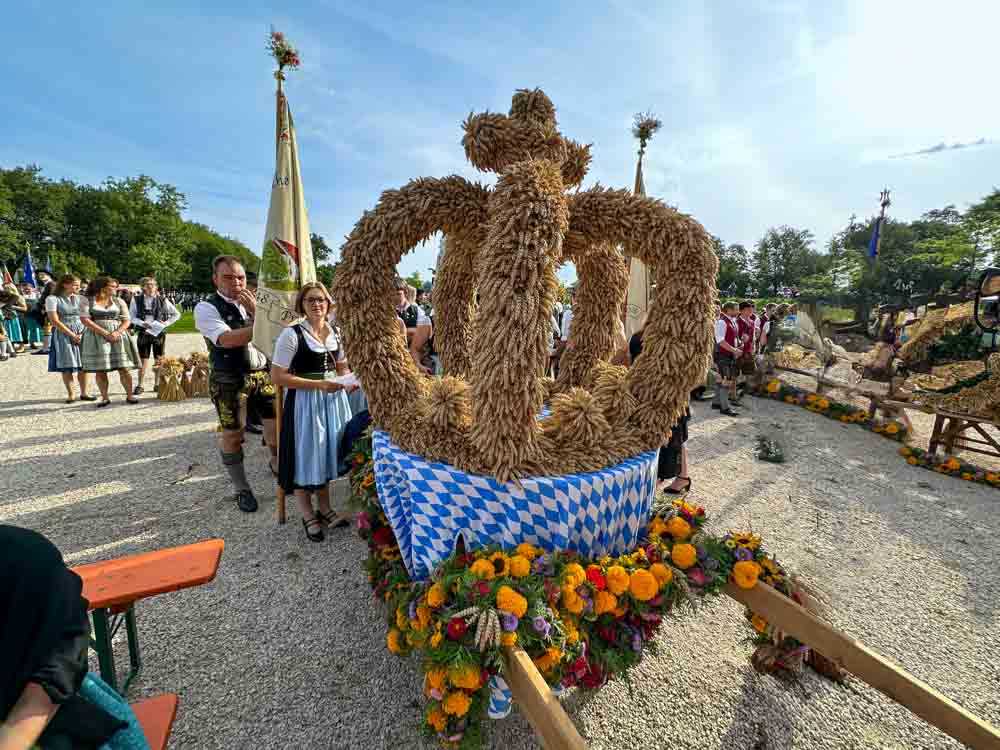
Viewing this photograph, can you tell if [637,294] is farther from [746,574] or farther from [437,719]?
[437,719]

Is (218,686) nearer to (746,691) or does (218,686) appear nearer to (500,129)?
(746,691)

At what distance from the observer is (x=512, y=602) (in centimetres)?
150

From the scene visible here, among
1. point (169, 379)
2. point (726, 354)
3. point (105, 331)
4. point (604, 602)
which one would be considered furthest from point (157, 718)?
point (726, 354)

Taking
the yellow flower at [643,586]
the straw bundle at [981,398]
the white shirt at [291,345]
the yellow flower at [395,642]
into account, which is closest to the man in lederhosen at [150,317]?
the white shirt at [291,345]

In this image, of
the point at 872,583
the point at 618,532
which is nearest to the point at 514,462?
the point at 618,532

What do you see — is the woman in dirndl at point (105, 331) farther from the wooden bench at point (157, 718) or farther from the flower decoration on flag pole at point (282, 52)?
the wooden bench at point (157, 718)

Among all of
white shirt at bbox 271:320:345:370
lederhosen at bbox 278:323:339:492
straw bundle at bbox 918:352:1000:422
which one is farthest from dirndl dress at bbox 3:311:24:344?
straw bundle at bbox 918:352:1000:422

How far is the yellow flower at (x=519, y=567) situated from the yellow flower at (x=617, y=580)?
0.34 meters

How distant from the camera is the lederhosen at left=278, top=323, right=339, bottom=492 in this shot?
3182 millimetres

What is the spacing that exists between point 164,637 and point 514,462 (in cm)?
243

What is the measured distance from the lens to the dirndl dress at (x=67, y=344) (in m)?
6.78

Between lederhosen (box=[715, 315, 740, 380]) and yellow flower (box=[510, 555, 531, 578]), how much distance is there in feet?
23.9

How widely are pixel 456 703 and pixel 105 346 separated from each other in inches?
303

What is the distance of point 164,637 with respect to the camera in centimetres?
247
